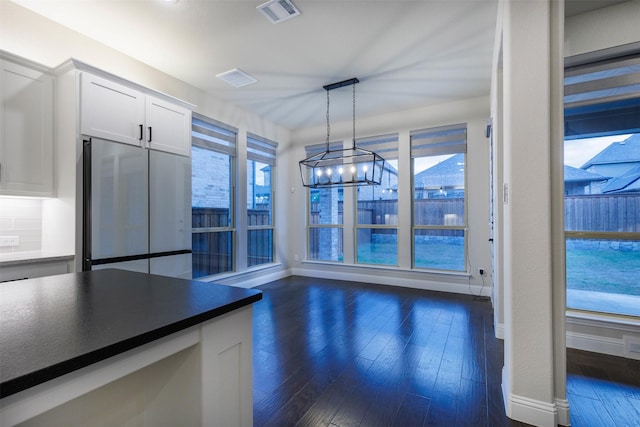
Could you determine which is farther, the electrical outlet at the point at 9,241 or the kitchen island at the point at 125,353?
the electrical outlet at the point at 9,241

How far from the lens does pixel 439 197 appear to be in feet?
15.9

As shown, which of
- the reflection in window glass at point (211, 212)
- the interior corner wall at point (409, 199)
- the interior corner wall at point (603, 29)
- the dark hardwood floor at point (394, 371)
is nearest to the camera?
the dark hardwood floor at point (394, 371)

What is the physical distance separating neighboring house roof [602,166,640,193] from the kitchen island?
10.9 feet

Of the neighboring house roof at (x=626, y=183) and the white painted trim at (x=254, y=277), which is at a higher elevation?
the neighboring house roof at (x=626, y=183)

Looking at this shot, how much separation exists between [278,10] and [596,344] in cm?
397

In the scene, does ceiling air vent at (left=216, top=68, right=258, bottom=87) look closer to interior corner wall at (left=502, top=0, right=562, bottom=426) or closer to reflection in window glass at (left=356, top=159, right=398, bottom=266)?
reflection in window glass at (left=356, top=159, right=398, bottom=266)

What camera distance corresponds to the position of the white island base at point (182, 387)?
96 centimetres

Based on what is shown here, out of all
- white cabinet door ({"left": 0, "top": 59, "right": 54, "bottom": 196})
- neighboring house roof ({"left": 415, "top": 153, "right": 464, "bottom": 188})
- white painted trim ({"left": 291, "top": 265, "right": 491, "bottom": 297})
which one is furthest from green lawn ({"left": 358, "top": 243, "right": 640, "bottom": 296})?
white cabinet door ({"left": 0, "top": 59, "right": 54, "bottom": 196})

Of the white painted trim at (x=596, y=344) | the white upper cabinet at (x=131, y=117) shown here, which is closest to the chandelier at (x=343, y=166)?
the white upper cabinet at (x=131, y=117)

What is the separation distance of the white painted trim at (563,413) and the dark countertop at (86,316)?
6.12 feet

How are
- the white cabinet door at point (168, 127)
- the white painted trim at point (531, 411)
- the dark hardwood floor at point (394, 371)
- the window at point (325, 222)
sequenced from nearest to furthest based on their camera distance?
the white painted trim at point (531, 411) → the dark hardwood floor at point (394, 371) → the white cabinet door at point (168, 127) → the window at point (325, 222)

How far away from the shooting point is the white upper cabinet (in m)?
2.61

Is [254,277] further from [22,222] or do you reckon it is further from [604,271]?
[604,271]

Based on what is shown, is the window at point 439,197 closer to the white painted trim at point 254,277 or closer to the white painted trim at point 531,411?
the white painted trim at point 254,277
